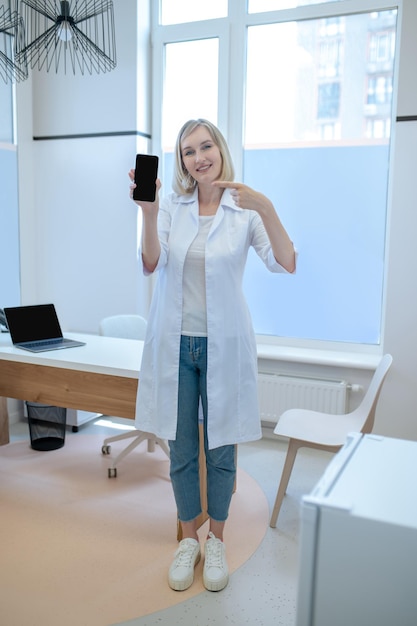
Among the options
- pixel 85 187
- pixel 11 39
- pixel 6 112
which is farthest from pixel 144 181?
pixel 11 39

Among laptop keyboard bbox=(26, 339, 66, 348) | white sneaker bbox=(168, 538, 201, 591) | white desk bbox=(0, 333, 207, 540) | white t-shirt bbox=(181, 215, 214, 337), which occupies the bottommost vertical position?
white sneaker bbox=(168, 538, 201, 591)

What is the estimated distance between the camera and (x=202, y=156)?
1893 millimetres

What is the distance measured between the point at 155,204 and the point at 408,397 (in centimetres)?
207

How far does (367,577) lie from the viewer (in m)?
0.95

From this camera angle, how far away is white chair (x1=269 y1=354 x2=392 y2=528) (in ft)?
7.82

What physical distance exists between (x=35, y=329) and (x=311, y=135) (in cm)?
210

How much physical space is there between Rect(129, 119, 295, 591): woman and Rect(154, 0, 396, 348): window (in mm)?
1734

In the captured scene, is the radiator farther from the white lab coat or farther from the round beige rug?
the white lab coat

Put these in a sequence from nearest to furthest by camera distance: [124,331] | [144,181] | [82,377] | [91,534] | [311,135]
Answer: [144,181] → [91,534] → [82,377] → [124,331] → [311,135]

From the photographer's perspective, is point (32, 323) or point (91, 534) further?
point (32, 323)

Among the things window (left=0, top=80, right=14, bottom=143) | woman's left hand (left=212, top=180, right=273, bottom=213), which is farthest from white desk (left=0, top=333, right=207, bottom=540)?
window (left=0, top=80, right=14, bottom=143)

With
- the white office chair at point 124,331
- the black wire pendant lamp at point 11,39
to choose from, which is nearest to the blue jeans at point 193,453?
the white office chair at point 124,331

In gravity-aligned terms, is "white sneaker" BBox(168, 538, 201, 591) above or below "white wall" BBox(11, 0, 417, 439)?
below

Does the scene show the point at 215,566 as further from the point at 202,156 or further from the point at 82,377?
the point at 202,156
